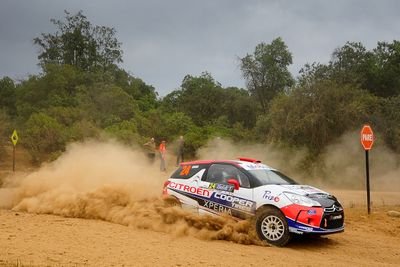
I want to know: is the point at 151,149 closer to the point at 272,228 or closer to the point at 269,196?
the point at 269,196

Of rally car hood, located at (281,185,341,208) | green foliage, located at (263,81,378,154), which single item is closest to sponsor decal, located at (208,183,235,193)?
rally car hood, located at (281,185,341,208)

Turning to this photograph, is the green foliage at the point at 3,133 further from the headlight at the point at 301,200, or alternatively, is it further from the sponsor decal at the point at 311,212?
the sponsor decal at the point at 311,212

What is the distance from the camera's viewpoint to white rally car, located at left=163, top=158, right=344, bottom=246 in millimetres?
9484

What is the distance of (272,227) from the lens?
381 inches

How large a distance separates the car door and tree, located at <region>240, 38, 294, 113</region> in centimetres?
3594

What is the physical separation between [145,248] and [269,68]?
1566 inches

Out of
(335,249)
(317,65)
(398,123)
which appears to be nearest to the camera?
(335,249)

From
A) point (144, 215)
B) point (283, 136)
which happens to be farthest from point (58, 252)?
point (283, 136)

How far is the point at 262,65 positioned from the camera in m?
46.9

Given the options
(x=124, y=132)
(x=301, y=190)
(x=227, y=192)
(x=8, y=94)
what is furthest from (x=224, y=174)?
(x=8, y=94)

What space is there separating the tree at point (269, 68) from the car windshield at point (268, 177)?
1403 inches

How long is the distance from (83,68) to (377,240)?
49871 millimetres

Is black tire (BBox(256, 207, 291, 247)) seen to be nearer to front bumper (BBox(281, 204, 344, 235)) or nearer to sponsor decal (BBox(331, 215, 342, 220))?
front bumper (BBox(281, 204, 344, 235))

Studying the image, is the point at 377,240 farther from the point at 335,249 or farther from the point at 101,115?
Answer: the point at 101,115
